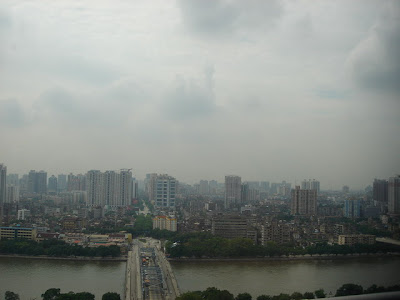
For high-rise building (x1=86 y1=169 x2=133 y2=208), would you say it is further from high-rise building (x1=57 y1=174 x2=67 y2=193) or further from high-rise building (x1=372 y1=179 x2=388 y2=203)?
high-rise building (x1=372 y1=179 x2=388 y2=203)

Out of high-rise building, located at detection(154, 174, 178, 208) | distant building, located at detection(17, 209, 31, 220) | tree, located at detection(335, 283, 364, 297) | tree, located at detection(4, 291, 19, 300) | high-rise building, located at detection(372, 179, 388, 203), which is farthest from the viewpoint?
high-rise building, located at detection(154, 174, 178, 208)

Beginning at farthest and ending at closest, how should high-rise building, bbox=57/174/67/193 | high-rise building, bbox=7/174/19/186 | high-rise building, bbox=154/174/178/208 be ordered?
high-rise building, bbox=57/174/67/193, high-rise building, bbox=154/174/178/208, high-rise building, bbox=7/174/19/186

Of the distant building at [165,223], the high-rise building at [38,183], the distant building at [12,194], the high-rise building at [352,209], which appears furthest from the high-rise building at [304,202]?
the high-rise building at [38,183]

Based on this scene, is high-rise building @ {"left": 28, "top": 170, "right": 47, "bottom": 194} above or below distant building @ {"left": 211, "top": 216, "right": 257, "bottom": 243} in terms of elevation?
above

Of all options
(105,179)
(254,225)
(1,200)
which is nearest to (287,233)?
(254,225)

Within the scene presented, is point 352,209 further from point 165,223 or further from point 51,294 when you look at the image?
point 51,294

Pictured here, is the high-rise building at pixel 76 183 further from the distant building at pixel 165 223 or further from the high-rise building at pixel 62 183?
the distant building at pixel 165 223

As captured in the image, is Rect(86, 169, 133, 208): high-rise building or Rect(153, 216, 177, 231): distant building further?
Rect(86, 169, 133, 208): high-rise building

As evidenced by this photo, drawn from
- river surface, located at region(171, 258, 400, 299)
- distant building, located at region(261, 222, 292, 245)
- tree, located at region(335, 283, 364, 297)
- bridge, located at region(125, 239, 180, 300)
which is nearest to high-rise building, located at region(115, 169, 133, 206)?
distant building, located at region(261, 222, 292, 245)

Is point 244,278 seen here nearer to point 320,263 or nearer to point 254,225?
point 320,263
